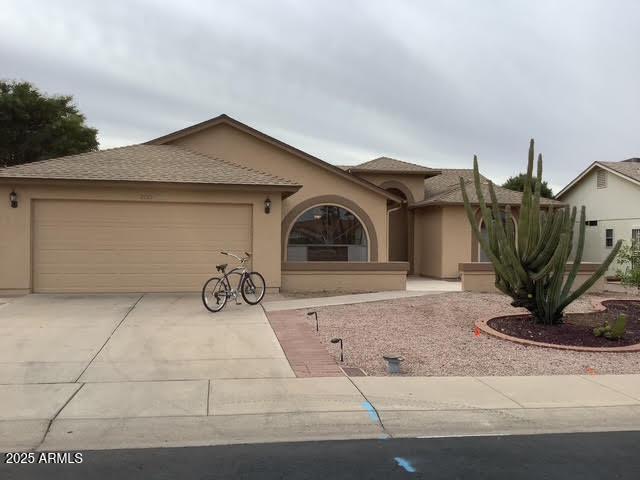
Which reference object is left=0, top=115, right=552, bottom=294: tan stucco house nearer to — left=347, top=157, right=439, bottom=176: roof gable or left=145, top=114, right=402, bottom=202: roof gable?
left=145, top=114, right=402, bottom=202: roof gable

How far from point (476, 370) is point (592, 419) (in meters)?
1.95

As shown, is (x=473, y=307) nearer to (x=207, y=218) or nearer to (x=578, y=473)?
(x=207, y=218)

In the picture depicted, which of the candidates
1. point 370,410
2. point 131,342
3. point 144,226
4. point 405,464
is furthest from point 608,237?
point 405,464

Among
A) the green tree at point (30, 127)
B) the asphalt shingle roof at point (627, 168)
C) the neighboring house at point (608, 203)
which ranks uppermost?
the green tree at point (30, 127)

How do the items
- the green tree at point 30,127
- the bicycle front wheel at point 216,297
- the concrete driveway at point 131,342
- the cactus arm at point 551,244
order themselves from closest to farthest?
the concrete driveway at point 131,342
the cactus arm at point 551,244
the bicycle front wheel at point 216,297
the green tree at point 30,127

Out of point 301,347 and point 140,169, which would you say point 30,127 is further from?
point 301,347

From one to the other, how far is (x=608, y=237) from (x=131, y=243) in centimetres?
2040

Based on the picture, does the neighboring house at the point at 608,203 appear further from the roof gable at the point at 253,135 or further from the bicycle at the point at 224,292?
the bicycle at the point at 224,292

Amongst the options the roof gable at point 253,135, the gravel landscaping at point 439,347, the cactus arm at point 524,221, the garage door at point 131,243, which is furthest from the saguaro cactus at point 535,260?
the roof gable at point 253,135

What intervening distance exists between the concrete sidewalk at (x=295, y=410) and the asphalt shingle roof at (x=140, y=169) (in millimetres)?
8534

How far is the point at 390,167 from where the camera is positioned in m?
22.9

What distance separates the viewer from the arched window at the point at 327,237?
18.9m

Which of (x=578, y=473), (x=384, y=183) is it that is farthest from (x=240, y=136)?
(x=578, y=473)

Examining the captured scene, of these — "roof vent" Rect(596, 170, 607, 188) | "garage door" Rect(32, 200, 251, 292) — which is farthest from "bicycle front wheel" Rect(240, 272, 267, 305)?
"roof vent" Rect(596, 170, 607, 188)
